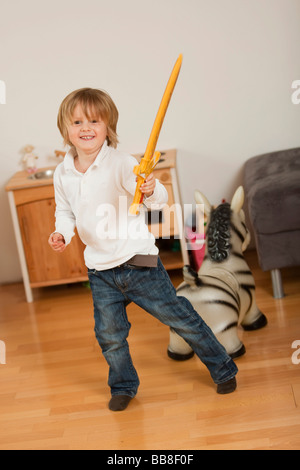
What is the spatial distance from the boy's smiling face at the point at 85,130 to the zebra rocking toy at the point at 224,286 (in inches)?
22.7

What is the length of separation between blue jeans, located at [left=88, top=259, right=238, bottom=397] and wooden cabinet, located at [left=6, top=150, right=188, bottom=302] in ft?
3.49

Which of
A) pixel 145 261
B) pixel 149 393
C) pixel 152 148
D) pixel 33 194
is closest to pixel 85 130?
pixel 152 148

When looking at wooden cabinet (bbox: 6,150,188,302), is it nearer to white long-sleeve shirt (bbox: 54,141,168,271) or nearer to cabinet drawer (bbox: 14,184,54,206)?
cabinet drawer (bbox: 14,184,54,206)

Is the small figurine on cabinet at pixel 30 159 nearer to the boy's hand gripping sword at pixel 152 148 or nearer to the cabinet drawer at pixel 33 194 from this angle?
the cabinet drawer at pixel 33 194

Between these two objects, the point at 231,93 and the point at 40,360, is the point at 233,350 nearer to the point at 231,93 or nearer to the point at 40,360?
the point at 40,360

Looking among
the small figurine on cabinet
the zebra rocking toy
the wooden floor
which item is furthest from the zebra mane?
the small figurine on cabinet

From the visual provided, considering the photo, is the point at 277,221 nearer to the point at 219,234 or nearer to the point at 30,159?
the point at 219,234

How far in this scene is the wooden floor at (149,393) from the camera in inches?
71.6

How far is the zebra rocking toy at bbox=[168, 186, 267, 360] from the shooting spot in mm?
2145

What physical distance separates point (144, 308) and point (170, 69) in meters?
1.52

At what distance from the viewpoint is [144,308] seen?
6.43 feet

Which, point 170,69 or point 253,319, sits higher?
point 170,69

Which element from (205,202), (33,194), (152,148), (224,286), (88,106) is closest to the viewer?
(152,148)

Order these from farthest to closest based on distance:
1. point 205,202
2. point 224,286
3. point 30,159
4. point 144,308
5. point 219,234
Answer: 1. point 30,159
2. point 205,202
3. point 219,234
4. point 224,286
5. point 144,308
